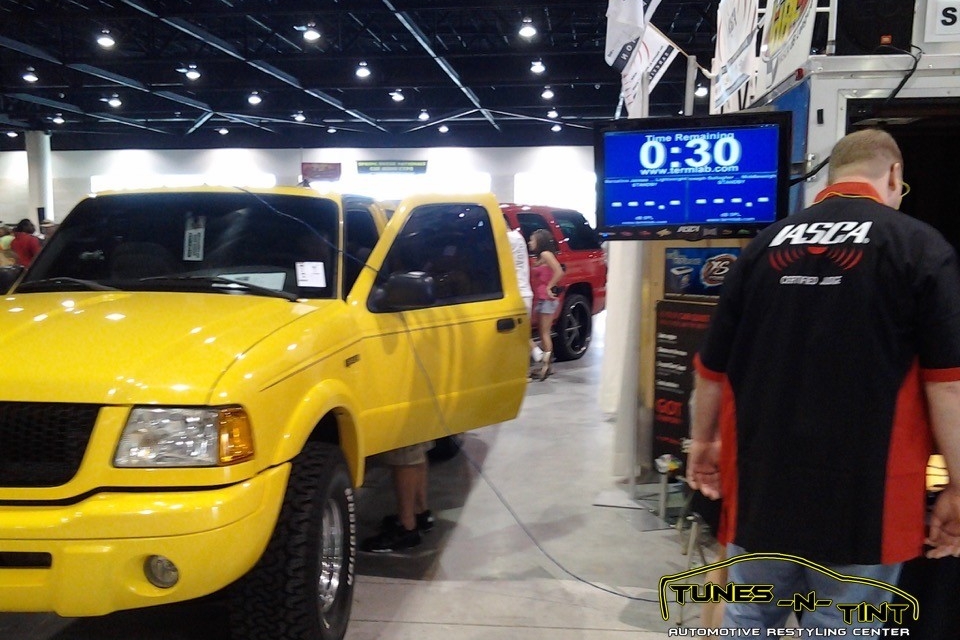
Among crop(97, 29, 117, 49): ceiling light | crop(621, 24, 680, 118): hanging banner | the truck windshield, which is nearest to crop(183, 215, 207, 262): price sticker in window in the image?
the truck windshield

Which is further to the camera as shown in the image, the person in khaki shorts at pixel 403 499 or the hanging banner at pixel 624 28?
the hanging banner at pixel 624 28

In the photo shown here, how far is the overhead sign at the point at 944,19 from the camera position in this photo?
3.31 metres

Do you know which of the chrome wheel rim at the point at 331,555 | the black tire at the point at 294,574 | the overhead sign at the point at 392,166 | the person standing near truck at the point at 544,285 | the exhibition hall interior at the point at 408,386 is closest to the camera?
the exhibition hall interior at the point at 408,386

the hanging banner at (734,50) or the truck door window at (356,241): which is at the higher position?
the hanging banner at (734,50)

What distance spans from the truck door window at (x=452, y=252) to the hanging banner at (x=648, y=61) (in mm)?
1663

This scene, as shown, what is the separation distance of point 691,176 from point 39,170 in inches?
977

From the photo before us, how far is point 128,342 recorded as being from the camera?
2549mm

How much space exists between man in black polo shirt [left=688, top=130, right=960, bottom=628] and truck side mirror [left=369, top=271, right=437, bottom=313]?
1.60m

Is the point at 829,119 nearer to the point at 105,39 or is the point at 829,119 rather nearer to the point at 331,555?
the point at 331,555

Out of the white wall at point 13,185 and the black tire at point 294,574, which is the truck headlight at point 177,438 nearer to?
the black tire at point 294,574

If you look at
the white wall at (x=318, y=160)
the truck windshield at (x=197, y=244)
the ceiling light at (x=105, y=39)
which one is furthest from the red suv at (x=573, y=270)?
the white wall at (x=318, y=160)

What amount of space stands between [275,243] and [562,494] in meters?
2.61

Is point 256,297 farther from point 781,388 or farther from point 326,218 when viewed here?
point 781,388

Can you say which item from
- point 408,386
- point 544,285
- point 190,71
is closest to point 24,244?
point 190,71
